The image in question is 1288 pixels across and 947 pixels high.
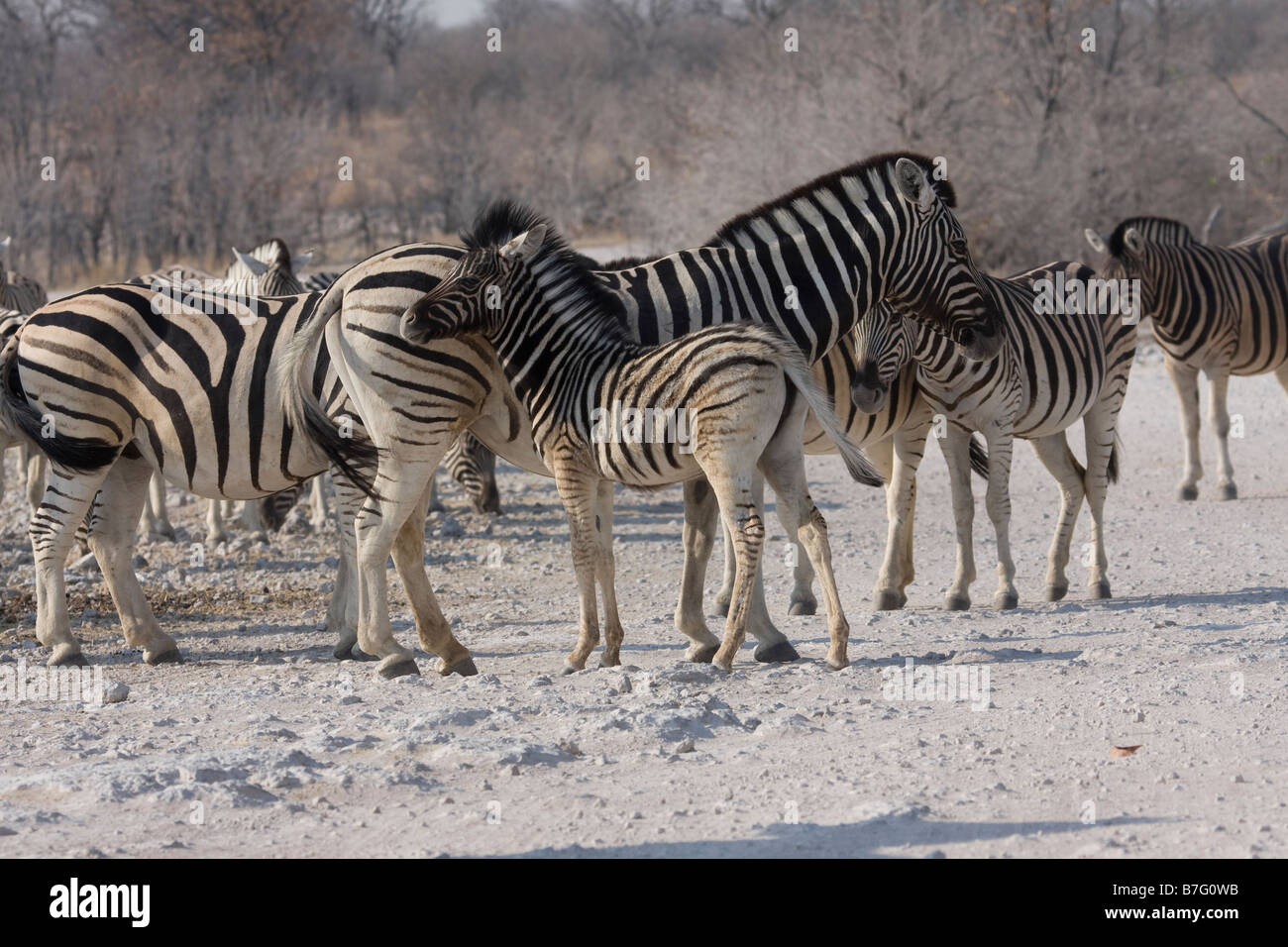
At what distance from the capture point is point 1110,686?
5.99m

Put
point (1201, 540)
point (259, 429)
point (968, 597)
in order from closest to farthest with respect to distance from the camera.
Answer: point (259, 429)
point (968, 597)
point (1201, 540)

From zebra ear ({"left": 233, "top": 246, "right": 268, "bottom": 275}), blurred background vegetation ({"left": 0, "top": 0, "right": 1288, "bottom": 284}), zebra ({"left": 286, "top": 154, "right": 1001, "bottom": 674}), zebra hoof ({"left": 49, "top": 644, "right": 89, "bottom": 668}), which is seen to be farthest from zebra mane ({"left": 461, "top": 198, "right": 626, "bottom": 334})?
blurred background vegetation ({"left": 0, "top": 0, "right": 1288, "bottom": 284})

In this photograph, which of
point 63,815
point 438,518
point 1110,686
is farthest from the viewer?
point 438,518

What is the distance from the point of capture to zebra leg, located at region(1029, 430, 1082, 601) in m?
8.48

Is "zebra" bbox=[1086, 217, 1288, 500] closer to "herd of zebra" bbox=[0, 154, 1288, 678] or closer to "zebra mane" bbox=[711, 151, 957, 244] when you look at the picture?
"herd of zebra" bbox=[0, 154, 1288, 678]

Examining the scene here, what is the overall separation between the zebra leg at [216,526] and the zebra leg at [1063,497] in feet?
19.0

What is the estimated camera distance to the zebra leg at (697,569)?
6953 millimetres

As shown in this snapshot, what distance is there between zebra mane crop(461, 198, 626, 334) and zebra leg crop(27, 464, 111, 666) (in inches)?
83.9

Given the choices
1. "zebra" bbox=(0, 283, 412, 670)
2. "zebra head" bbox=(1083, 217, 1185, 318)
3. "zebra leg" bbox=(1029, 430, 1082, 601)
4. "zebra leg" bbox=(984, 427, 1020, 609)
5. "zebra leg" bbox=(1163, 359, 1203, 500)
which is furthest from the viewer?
"zebra leg" bbox=(1163, 359, 1203, 500)

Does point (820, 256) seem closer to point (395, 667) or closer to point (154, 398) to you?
point (395, 667)
